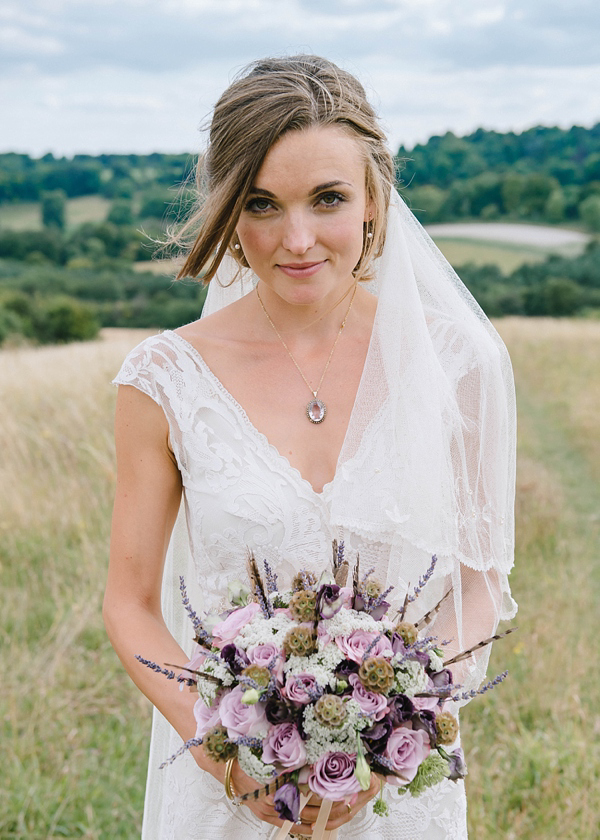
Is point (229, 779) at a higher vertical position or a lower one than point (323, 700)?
lower

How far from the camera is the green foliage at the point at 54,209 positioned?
49469mm

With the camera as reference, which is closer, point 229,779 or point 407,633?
point 407,633

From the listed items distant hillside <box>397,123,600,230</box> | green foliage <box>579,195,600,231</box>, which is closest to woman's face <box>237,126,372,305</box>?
distant hillside <box>397,123,600,230</box>

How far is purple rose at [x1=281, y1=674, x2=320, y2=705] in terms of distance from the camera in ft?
4.93

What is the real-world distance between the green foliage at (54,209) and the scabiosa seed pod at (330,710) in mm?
51276

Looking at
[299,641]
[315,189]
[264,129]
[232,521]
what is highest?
[264,129]

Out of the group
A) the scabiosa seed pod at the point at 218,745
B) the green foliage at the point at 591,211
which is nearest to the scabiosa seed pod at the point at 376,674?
the scabiosa seed pod at the point at 218,745

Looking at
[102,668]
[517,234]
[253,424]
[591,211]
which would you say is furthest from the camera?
[591,211]

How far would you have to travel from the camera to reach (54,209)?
49688 mm

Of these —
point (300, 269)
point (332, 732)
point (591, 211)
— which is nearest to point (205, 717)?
point (332, 732)

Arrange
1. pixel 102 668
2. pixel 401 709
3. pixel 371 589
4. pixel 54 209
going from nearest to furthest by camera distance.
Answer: pixel 401 709 → pixel 371 589 → pixel 102 668 → pixel 54 209

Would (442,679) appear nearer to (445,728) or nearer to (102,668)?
(445,728)

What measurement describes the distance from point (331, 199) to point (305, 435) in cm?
68

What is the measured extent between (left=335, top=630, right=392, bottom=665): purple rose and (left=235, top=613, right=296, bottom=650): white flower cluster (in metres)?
0.11
